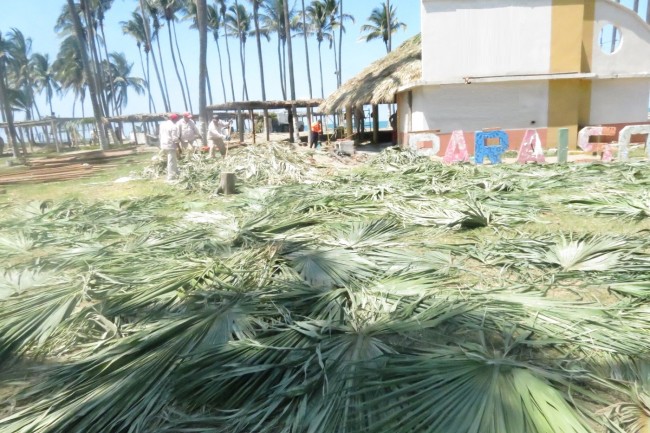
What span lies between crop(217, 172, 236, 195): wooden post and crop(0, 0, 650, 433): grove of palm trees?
208 cm

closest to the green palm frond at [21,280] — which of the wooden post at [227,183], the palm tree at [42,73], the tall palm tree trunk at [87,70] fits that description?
the wooden post at [227,183]

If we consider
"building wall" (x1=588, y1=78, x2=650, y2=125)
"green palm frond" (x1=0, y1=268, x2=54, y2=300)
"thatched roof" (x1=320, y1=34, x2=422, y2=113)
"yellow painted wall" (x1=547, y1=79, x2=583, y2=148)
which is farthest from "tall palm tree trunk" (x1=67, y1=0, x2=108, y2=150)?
"building wall" (x1=588, y1=78, x2=650, y2=125)

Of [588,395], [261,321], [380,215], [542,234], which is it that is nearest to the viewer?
[588,395]

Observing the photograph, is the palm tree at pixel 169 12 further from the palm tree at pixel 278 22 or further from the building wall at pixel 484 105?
the building wall at pixel 484 105

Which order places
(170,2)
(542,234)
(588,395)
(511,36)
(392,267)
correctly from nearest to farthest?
1. (588,395)
2. (392,267)
3. (542,234)
4. (511,36)
5. (170,2)

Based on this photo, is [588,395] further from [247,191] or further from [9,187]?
[9,187]

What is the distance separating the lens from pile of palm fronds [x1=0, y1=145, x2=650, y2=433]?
1952mm

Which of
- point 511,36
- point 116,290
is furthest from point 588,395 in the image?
point 511,36

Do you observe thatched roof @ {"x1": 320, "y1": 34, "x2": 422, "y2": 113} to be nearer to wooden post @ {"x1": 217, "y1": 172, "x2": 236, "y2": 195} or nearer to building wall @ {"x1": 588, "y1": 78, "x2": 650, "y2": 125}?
building wall @ {"x1": 588, "y1": 78, "x2": 650, "y2": 125}

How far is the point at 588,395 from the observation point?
78.4 inches

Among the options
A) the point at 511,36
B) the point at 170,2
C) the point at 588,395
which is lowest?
the point at 588,395

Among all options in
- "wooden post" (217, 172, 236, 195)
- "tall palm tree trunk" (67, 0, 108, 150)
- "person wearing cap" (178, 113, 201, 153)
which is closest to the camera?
"wooden post" (217, 172, 236, 195)

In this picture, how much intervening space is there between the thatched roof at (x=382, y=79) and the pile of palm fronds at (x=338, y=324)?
38.8ft

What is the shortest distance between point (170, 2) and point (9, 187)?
116 ft
